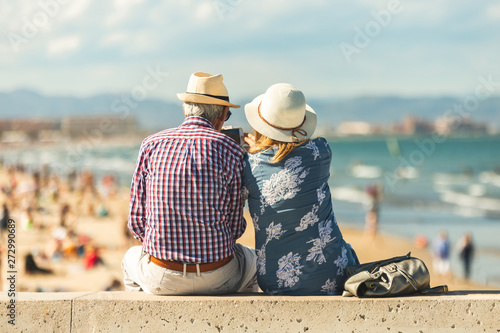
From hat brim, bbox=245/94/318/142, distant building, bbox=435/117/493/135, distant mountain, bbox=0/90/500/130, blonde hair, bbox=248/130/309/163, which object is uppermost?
distant mountain, bbox=0/90/500/130

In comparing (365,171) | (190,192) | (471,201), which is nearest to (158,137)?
(190,192)

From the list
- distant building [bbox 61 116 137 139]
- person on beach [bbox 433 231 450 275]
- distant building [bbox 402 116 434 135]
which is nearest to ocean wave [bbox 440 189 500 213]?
person on beach [bbox 433 231 450 275]

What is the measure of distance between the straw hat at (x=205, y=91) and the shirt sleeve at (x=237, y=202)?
0.36 meters

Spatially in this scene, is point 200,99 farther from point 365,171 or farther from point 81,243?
point 365,171

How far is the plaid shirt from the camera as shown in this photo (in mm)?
2662

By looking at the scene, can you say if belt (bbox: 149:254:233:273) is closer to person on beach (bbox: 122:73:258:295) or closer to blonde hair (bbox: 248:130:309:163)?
person on beach (bbox: 122:73:258:295)

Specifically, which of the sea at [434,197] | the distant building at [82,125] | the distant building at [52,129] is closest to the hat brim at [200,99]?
the sea at [434,197]

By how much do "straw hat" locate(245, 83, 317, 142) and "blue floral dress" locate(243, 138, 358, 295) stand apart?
0.08 meters

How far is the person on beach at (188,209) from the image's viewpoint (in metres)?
2.66

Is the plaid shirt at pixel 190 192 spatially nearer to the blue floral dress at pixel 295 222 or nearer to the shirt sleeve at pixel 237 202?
the shirt sleeve at pixel 237 202

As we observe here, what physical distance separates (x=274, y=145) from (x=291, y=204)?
293 millimetres

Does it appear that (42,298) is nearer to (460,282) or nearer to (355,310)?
(355,310)

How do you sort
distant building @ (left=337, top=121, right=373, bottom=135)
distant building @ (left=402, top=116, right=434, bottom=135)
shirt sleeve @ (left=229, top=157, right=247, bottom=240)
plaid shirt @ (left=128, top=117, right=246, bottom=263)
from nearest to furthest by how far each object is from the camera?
plaid shirt @ (left=128, top=117, right=246, bottom=263) → shirt sleeve @ (left=229, top=157, right=247, bottom=240) → distant building @ (left=402, top=116, right=434, bottom=135) → distant building @ (left=337, top=121, right=373, bottom=135)

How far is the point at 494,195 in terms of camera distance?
31.3 meters
